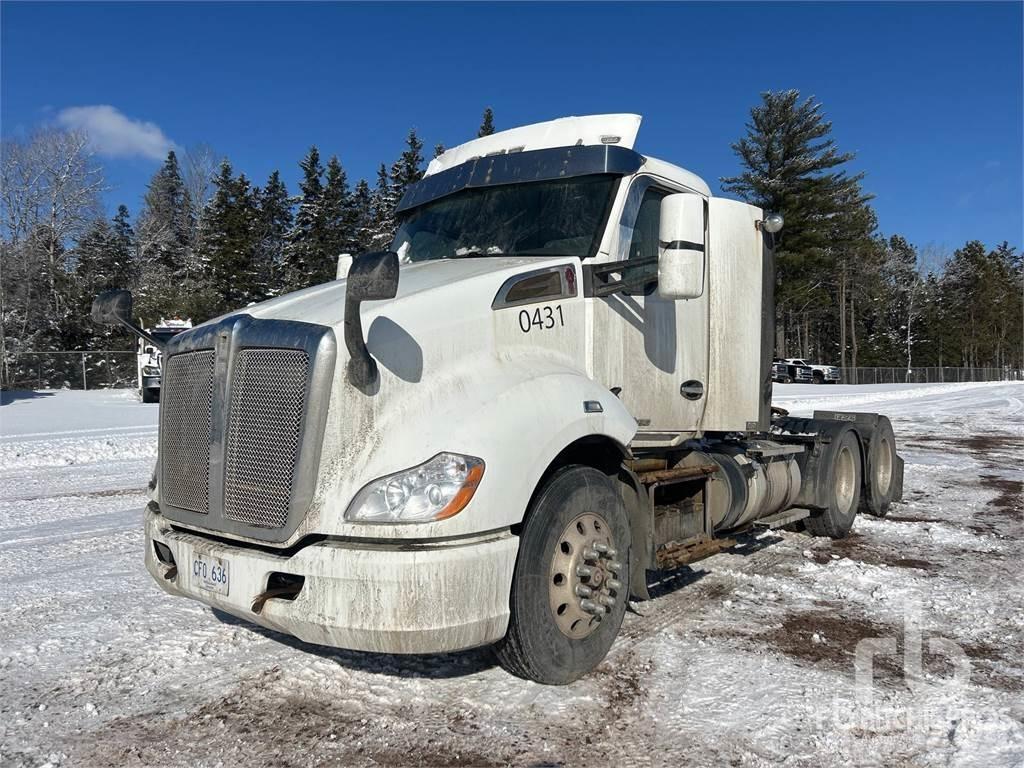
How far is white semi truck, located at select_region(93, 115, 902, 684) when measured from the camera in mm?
3168

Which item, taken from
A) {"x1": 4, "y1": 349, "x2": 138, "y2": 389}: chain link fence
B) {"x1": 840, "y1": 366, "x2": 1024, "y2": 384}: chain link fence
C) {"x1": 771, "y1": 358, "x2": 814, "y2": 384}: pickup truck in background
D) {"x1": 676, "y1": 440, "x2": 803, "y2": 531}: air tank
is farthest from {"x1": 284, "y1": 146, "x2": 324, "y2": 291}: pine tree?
{"x1": 676, "y1": 440, "x2": 803, "y2": 531}: air tank

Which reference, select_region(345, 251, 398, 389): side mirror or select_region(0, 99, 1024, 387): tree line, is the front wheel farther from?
select_region(0, 99, 1024, 387): tree line

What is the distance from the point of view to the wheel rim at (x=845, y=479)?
7711mm

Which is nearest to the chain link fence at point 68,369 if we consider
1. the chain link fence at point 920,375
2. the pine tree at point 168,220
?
the pine tree at point 168,220

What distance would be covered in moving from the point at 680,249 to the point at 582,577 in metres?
1.80

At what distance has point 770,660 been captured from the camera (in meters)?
4.13

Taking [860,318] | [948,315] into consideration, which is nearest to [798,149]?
[860,318]

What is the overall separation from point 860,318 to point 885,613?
3362 inches

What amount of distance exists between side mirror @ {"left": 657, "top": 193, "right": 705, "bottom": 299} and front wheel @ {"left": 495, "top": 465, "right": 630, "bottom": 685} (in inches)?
43.5

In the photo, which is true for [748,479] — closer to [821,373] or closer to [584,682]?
[584,682]

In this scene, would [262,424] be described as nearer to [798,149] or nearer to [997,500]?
[997,500]

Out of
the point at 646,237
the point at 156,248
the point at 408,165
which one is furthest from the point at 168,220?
the point at 646,237

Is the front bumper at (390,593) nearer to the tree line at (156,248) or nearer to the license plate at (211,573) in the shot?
the license plate at (211,573)

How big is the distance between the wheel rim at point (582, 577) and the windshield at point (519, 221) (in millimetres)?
1568
